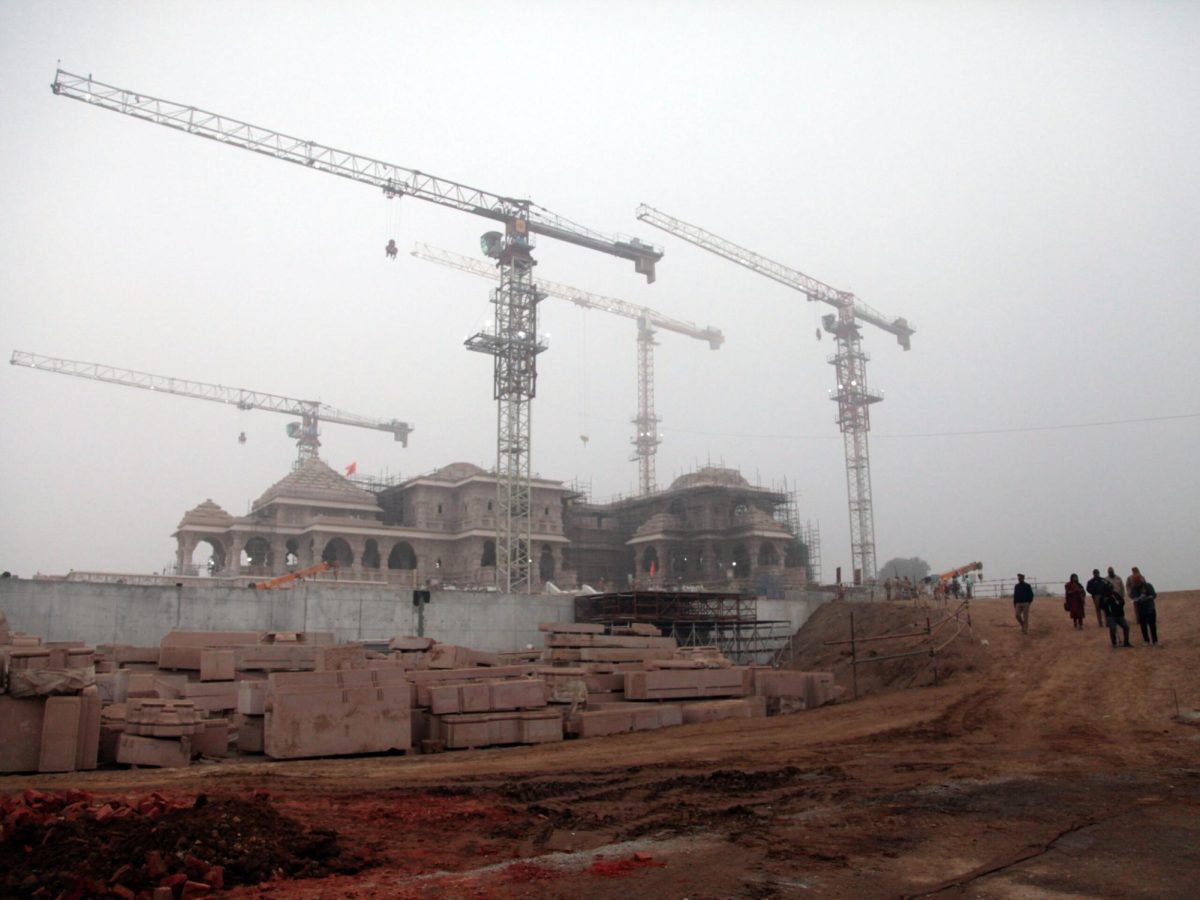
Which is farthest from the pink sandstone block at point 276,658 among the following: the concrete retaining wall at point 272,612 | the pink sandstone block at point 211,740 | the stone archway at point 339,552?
the stone archway at point 339,552

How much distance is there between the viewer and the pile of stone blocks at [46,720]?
35.5 feet

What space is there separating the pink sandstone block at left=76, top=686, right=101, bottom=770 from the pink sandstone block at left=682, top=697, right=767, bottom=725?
387 inches

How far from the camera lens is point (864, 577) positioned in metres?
60.8

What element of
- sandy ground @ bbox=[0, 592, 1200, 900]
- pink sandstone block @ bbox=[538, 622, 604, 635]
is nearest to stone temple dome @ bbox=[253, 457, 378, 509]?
pink sandstone block @ bbox=[538, 622, 604, 635]

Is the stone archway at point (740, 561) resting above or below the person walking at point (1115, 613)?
above

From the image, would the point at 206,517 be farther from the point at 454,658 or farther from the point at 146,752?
the point at 146,752

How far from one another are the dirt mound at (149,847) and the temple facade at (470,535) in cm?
4192

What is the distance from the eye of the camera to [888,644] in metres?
26.3

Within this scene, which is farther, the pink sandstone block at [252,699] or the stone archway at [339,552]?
the stone archway at [339,552]

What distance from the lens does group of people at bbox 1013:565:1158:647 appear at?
17.5 metres

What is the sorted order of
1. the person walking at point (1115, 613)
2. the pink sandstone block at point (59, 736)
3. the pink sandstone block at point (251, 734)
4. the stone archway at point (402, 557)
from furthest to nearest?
the stone archway at point (402, 557) → the person walking at point (1115, 613) → the pink sandstone block at point (251, 734) → the pink sandstone block at point (59, 736)

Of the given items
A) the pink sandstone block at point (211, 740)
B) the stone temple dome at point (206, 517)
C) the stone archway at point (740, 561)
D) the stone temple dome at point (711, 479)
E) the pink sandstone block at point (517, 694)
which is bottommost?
the pink sandstone block at point (211, 740)

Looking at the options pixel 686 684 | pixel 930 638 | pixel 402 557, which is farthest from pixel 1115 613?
pixel 402 557

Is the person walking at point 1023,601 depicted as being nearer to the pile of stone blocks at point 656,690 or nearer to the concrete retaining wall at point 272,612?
the pile of stone blocks at point 656,690
